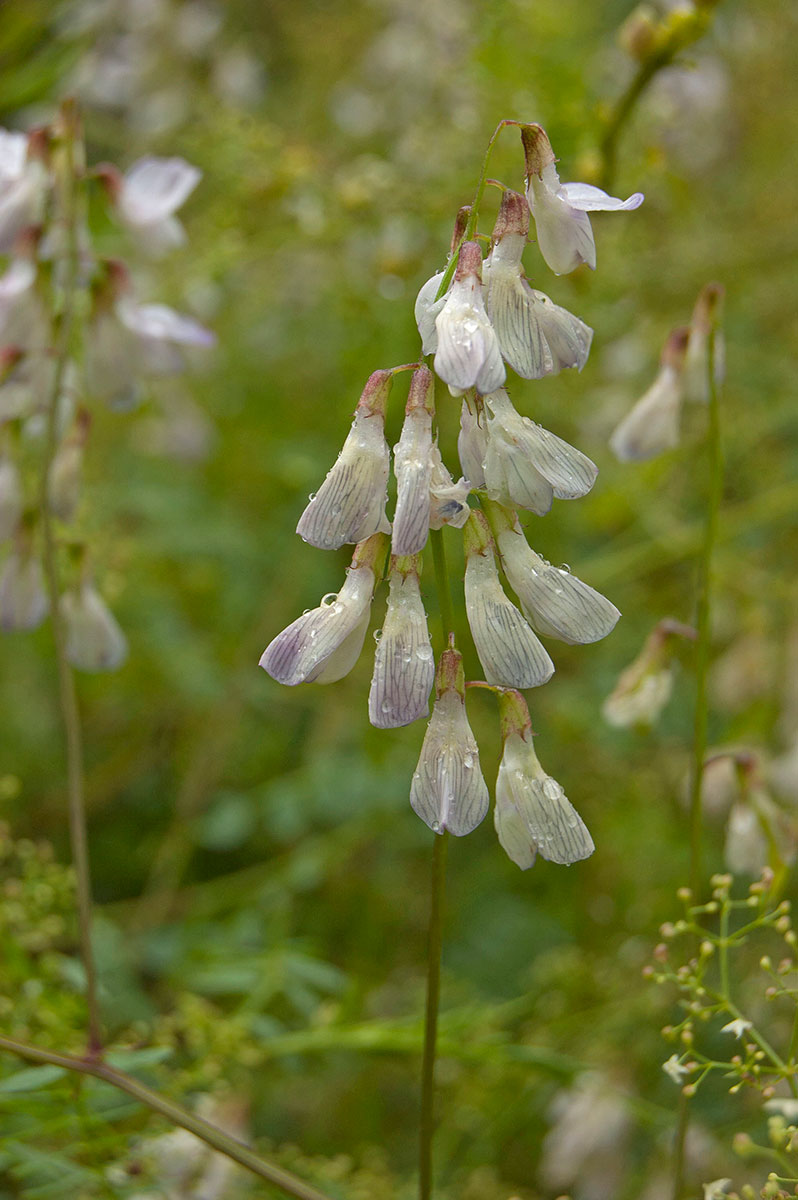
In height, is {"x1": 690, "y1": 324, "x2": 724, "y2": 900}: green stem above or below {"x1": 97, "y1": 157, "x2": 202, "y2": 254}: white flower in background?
below

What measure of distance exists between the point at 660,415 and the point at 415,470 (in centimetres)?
51

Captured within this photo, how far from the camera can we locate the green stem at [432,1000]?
680 millimetres

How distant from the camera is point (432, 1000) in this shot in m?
0.71

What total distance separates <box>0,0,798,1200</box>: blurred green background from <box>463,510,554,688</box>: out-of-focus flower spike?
0.51 meters

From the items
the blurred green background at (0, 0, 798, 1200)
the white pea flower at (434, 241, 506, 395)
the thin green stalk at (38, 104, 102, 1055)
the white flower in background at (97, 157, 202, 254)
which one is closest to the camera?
the white pea flower at (434, 241, 506, 395)

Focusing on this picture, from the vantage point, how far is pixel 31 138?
1037 mm

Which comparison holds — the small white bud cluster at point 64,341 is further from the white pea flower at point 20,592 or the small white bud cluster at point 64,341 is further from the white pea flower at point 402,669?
the white pea flower at point 402,669

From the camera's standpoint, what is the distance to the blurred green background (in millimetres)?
1299

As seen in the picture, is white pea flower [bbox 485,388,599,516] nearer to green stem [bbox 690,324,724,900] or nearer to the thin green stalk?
green stem [bbox 690,324,724,900]

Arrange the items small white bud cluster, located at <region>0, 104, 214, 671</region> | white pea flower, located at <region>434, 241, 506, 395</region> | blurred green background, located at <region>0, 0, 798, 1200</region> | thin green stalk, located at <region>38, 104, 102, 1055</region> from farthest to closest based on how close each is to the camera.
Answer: blurred green background, located at <region>0, 0, 798, 1200</region> → small white bud cluster, located at <region>0, 104, 214, 671</region> → thin green stalk, located at <region>38, 104, 102, 1055</region> → white pea flower, located at <region>434, 241, 506, 395</region>

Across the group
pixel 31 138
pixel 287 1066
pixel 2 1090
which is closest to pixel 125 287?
pixel 31 138

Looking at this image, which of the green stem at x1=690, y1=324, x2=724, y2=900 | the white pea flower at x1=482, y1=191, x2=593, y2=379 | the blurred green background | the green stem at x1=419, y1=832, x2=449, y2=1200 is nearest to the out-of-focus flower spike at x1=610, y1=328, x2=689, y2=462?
the green stem at x1=690, y1=324, x2=724, y2=900

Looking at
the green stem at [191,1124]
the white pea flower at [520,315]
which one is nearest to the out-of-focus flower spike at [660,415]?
the white pea flower at [520,315]

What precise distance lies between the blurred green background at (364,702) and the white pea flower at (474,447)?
0.56m
